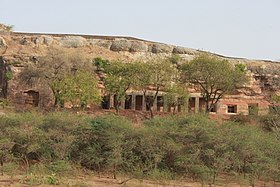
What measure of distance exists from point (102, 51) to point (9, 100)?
1048 cm

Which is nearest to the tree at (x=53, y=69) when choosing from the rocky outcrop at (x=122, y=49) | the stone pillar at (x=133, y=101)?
the stone pillar at (x=133, y=101)

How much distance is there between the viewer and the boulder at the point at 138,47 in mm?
43438

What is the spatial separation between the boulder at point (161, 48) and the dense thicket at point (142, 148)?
2690 centimetres

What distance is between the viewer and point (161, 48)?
43969mm

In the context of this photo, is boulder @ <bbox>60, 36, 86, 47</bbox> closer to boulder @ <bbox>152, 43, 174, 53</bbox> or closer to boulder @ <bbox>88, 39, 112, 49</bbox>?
boulder @ <bbox>88, 39, 112, 49</bbox>

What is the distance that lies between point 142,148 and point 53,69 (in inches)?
703

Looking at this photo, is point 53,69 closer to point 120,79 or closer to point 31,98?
point 31,98

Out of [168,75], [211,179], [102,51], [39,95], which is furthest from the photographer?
[102,51]

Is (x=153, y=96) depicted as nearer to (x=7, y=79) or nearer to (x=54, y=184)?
(x=7, y=79)

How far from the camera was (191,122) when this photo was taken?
17141 mm

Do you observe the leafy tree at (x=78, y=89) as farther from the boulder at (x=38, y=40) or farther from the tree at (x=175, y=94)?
the boulder at (x=38, y=40)

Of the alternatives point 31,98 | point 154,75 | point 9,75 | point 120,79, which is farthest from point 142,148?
point 9,75

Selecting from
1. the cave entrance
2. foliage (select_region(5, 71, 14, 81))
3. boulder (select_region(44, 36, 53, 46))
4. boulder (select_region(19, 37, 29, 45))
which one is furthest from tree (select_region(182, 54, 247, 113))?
boulder (select_region(19, 37, 29, 45))

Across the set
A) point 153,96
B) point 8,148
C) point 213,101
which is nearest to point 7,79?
point 153,96
